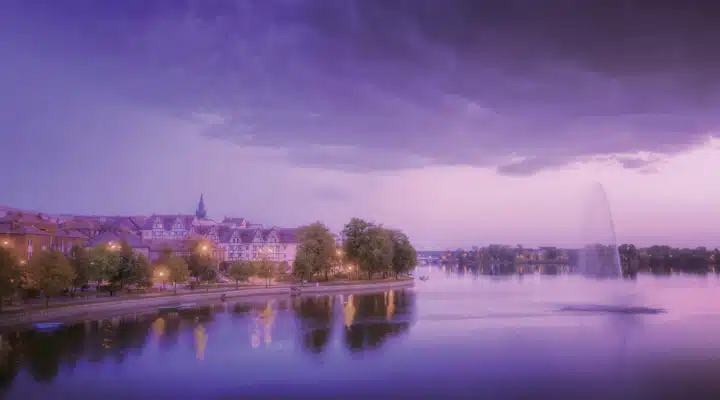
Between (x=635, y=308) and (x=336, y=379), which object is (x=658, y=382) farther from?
(x=635, y=308)

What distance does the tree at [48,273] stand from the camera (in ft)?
183

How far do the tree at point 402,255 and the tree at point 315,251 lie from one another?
23122mm

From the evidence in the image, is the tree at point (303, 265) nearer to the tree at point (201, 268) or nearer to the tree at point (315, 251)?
the tree at point (315, 251)

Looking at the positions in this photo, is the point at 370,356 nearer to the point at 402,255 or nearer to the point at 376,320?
the point at 376,320

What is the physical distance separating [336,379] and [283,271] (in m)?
81.5

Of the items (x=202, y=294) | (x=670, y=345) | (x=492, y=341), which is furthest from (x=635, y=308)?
(x=202, y=294)

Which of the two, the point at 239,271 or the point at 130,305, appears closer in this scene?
the point at 130,305

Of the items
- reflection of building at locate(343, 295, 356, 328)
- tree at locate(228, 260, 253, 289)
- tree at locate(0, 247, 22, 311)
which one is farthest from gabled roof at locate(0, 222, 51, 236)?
reflection of building at locate(343, 295, 356, 328)

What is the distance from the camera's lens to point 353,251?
113 metres

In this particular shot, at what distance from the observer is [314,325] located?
2264 inches

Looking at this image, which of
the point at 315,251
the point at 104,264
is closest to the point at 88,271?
the point at 104,264

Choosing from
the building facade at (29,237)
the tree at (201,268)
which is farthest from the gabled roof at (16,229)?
the tree at (201,268)

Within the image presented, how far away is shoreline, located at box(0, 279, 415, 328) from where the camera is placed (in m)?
49.4

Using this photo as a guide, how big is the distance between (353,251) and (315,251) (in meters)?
11.3
